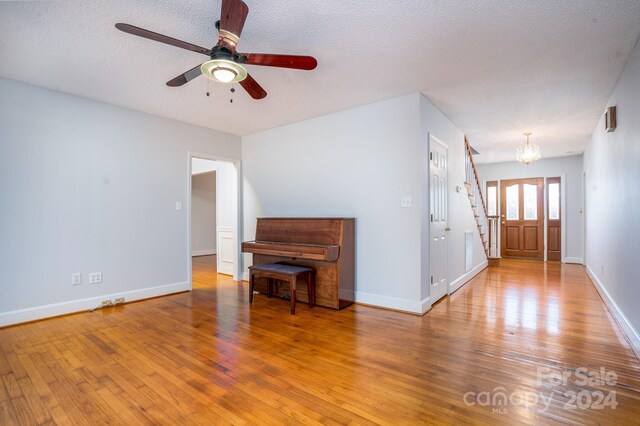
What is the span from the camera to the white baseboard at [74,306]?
122 inches

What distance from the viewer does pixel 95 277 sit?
144 inches

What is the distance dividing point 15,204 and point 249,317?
2595mm

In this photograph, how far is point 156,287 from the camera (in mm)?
4191

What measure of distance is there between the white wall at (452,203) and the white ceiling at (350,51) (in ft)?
0.85

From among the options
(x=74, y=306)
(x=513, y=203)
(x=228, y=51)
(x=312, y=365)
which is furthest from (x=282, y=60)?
(x=513, y=203)

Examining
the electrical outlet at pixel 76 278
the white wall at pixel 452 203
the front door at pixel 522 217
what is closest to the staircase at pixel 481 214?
the white wall at pixel 452 203

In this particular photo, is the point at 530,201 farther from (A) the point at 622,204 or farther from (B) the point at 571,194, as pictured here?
(A) the point at 622,204

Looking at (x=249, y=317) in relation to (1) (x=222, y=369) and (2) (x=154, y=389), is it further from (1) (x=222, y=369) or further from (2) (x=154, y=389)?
(2) (x=154, y=389)

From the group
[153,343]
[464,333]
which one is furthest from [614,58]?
[153,343]

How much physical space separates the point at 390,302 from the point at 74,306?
356 centimetres

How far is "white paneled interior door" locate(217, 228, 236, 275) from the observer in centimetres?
564

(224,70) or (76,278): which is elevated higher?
(224,70)

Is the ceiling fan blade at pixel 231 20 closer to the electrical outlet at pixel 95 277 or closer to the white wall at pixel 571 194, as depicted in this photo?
the electrical outlet at pixel 95 277

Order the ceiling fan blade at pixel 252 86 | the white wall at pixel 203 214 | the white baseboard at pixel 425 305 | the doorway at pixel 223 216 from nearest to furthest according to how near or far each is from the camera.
Answer: the ceiling fan blade at pixel 252 86 → the white baseboard at pixel 425 305 → the doorway at pixel 223 216 → the white wall at pixel 203 214
